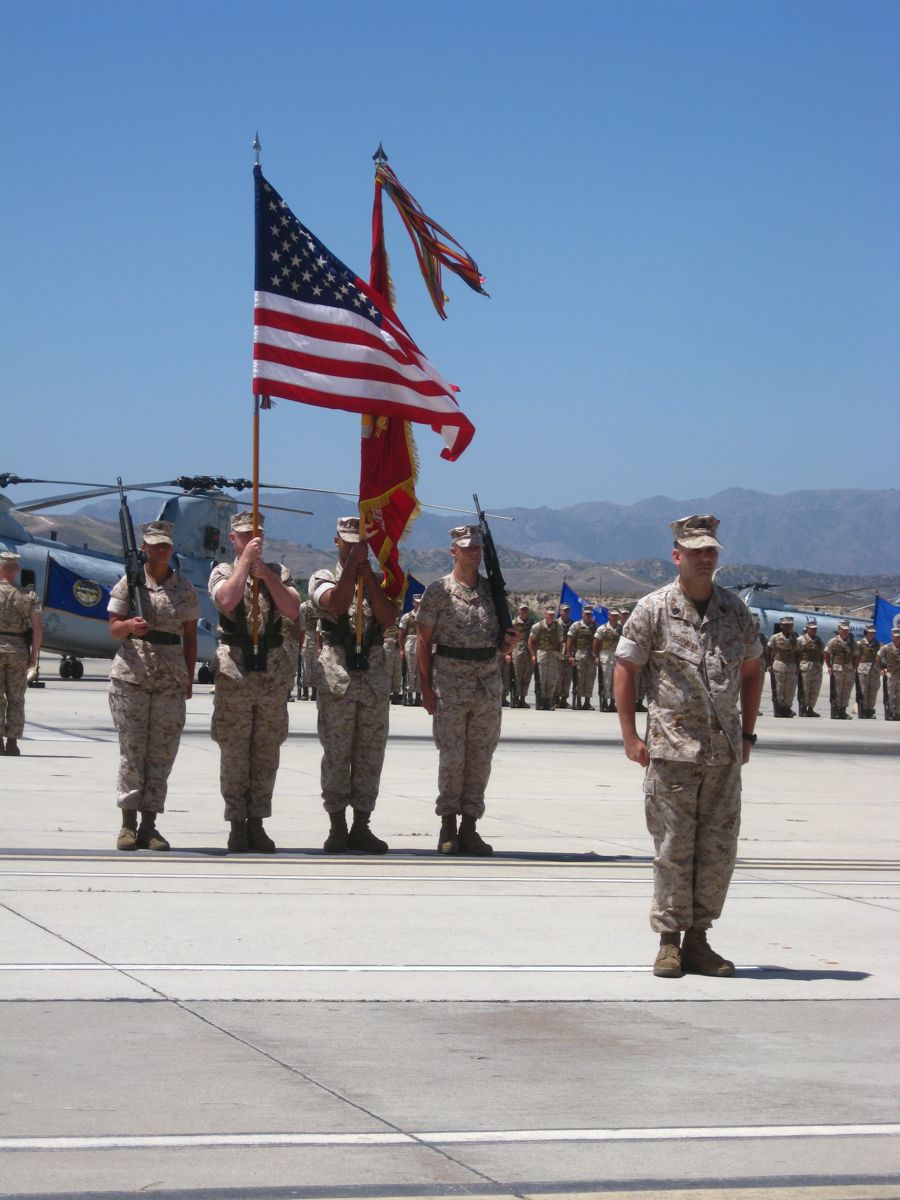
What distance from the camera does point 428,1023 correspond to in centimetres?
620

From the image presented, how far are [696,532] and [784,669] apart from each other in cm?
2662

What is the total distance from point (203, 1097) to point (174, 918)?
9.43ft

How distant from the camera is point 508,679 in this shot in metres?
33.6

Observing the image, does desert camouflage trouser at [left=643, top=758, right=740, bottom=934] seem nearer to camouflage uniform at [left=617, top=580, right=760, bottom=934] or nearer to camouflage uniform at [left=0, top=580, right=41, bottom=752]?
camouflage uniform at [left=617, top=580, right=760, bottom=934]

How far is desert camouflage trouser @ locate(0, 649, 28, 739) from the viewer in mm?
16312

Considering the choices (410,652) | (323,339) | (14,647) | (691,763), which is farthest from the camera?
(410,652)

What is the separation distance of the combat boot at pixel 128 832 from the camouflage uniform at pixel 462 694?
1.85 meters

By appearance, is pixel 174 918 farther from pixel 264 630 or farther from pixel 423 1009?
pixel 264 630

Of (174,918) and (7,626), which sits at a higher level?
(7,626)

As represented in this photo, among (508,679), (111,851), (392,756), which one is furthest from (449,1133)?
(508,679)

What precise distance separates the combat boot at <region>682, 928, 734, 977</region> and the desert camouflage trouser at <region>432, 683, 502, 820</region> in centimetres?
349

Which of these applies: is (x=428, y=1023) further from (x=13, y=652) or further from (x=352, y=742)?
(x=13, y=652)

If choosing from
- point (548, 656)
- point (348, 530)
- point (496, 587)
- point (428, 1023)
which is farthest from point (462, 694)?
point (548, 656)

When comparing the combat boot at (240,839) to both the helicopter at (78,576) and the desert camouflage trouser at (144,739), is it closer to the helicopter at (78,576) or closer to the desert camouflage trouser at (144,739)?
the desert camouflage trouser at (144,739)
